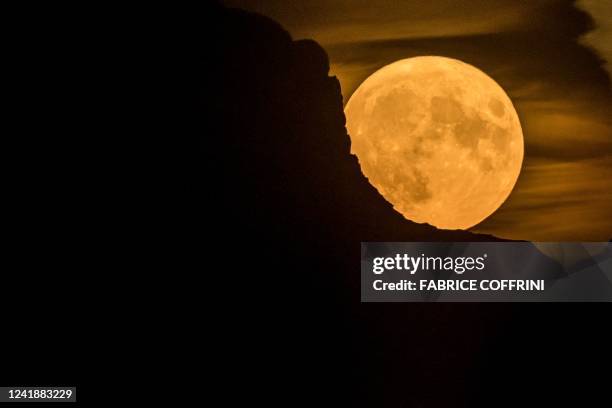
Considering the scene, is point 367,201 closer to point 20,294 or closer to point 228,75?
point 228,75

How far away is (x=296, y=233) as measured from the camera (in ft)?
20.4

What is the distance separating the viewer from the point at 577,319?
652 centimetres

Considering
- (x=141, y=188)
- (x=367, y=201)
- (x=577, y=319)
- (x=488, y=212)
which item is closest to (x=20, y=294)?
(x=141, y=188)

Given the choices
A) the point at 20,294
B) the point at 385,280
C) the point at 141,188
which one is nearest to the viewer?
the point at 385,280

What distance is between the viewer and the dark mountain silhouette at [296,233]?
6.04 m

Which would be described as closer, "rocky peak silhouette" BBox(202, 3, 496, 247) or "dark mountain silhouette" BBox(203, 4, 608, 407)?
"dark mountain silhouette" BBox(203, 4, 608, 407)

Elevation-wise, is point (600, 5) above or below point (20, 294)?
above

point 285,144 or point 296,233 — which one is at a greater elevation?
point 285,144

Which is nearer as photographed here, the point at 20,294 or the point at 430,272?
the point at 430,272

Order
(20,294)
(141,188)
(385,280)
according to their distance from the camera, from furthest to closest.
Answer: (141,188)
(20,294)
(385,280)

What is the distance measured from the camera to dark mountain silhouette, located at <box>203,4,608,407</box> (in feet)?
19.8

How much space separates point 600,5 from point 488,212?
84.8 inches

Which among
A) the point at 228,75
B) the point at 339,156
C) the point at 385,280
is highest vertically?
the point at 228,75

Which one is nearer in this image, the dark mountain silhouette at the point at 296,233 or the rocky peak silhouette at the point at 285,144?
the dark mountain silhouette at the point at 296,233
